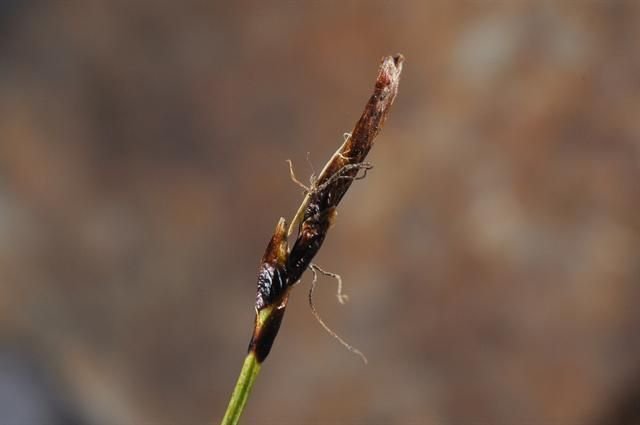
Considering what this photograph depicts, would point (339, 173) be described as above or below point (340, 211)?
above

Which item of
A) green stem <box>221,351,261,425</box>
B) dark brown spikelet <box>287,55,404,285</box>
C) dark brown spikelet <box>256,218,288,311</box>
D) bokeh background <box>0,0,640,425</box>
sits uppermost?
dark brown spikelet <box>287,55,404,285</box>

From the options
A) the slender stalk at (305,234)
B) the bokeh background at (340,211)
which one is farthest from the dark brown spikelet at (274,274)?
the bokeh background at (340,211)

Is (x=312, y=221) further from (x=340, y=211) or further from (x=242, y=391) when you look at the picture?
(x=340, y=211)

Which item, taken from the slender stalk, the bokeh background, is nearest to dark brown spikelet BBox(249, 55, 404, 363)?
the slender stalk

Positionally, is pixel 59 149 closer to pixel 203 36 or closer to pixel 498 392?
pixel 203 36

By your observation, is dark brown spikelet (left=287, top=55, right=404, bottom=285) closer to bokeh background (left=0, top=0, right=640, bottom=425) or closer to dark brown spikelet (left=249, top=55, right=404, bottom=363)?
dark brown spikelet (left=249, top=55, right=404, bottom=363)

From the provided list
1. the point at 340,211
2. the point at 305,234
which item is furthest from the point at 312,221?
the point at 340,211

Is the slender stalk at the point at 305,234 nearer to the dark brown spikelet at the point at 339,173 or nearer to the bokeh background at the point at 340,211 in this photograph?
the dark brown spikelet at the point at 339,173
